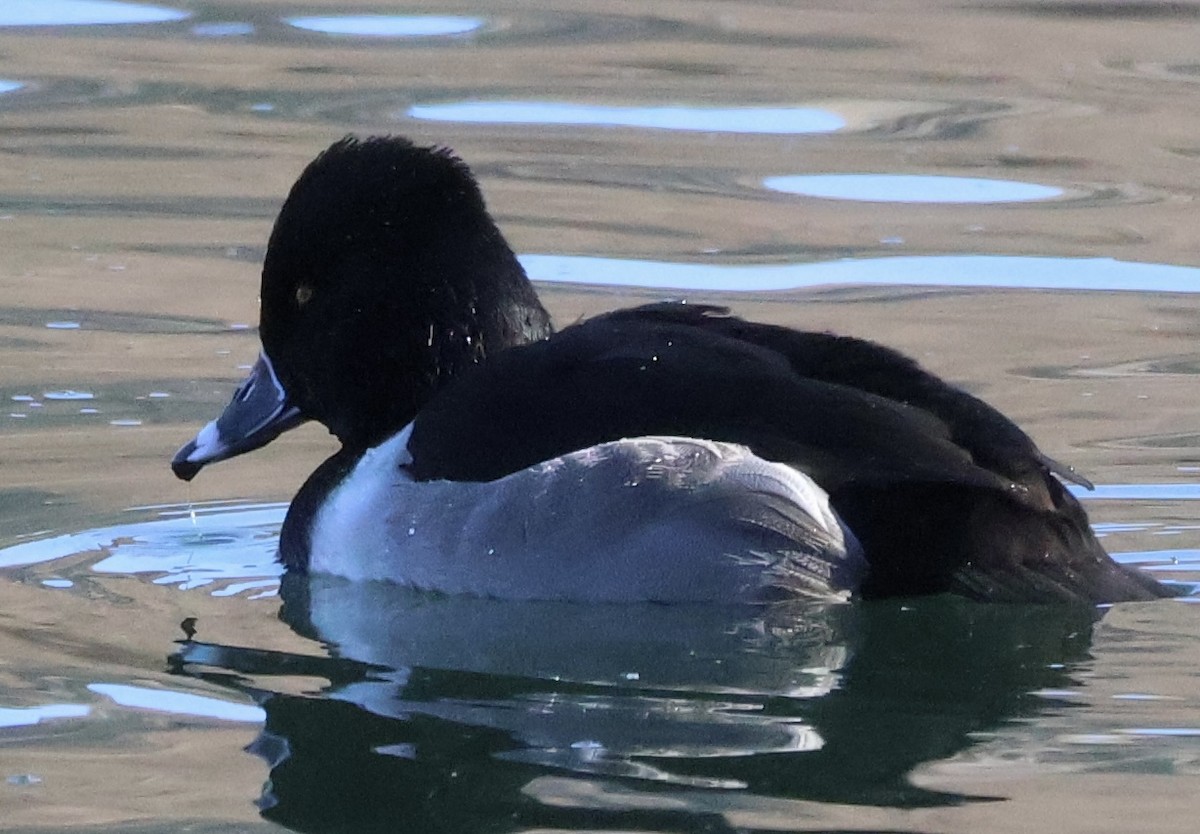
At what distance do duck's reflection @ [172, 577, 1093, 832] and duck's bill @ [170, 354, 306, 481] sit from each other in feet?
1.82

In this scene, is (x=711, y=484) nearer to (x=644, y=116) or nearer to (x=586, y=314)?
(x=586, y=314)

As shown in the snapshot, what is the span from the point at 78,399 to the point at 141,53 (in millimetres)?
5579

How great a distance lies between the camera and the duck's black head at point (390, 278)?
639 centimetres

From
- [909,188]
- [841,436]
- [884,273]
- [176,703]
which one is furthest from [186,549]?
[909,188]

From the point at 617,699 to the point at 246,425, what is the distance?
178cm

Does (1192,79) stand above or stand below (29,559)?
above

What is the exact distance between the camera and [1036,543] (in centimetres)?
571

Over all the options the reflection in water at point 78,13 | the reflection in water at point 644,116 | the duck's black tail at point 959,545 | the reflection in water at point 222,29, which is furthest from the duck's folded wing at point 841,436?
the reflection in water at point 78,13

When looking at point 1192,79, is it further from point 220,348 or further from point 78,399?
point 78,399

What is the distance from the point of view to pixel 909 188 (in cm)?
1083

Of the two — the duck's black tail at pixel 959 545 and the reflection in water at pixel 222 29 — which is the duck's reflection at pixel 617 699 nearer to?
the duck's black tail at pixel 959 545

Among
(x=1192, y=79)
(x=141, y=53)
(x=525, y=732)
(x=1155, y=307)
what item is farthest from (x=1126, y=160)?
(x=525, y=732)

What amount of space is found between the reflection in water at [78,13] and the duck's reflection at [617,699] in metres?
7.92

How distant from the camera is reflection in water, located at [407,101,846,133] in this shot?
11875 millimetres
